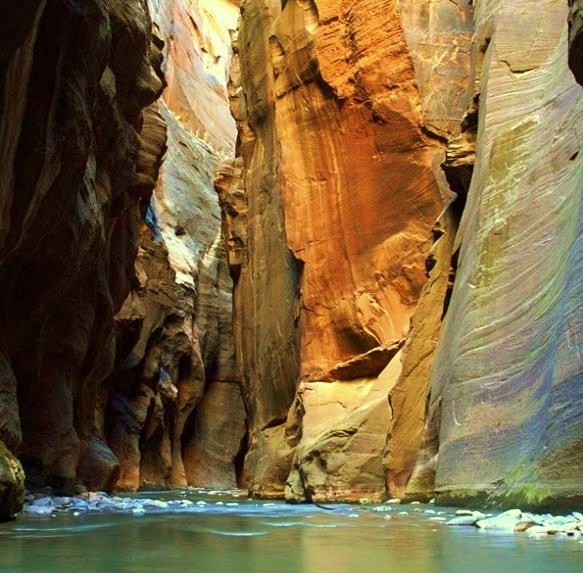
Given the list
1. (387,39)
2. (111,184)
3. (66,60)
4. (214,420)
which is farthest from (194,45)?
(66,60)

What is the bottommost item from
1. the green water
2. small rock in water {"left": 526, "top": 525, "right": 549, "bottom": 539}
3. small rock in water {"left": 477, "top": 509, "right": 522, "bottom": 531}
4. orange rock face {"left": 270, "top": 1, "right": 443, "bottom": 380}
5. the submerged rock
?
the green water

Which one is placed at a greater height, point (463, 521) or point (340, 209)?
point (340, 209)

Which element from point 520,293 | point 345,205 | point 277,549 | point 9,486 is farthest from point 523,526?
point 345,205

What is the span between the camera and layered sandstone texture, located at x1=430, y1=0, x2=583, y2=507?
8.77 metres

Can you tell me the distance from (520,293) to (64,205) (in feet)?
21.1

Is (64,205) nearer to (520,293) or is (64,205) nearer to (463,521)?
(520,293)

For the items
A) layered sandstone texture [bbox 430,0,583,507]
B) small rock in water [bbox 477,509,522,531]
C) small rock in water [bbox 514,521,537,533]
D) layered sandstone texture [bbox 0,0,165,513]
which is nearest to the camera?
small rock in water [bbox 514,521,537,533]

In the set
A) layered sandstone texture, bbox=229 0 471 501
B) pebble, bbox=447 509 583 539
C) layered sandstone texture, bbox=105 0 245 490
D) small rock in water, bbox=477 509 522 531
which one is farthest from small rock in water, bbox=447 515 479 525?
layered sandstone texture, bbox=105 0 245 490

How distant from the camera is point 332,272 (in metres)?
22.8

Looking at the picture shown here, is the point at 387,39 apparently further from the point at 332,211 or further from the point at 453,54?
the point at 332,211

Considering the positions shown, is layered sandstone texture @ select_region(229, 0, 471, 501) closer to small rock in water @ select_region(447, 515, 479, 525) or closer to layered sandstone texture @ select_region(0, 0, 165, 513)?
layered sandstone texture @ select_region(0, 0, 165, 513)

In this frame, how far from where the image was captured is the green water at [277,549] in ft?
15.3

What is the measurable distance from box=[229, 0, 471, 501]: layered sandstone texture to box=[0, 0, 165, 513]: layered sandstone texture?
434cm

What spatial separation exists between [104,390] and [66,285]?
1571 centimetres
